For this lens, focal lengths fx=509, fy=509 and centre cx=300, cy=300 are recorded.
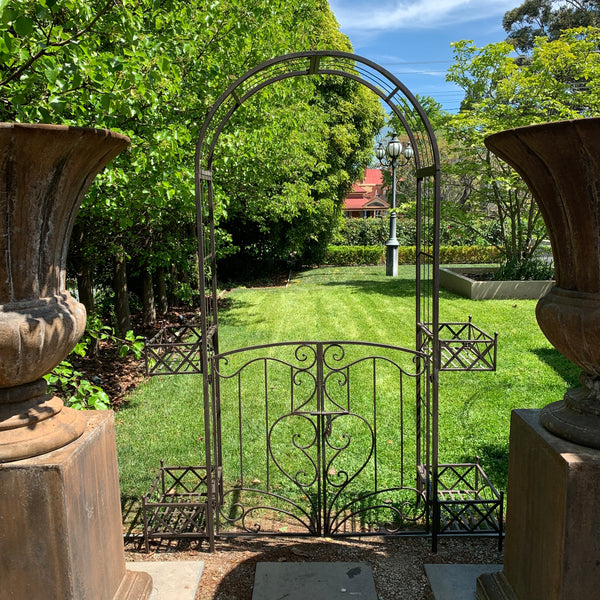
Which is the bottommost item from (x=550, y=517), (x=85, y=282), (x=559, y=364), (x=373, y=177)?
(x=559, y=364)

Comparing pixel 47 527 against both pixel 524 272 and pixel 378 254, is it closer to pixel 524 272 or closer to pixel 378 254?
pixel 524 272

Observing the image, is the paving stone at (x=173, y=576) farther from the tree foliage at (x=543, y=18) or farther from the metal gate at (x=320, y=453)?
the tree foliage at (x=543, y=18)

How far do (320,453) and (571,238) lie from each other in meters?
2.95

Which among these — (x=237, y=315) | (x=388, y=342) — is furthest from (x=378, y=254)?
(x=388, y=342)

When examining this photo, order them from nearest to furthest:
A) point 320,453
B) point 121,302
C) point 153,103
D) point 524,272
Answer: point 153,103, point 320,453, point 121,302, point 524,272

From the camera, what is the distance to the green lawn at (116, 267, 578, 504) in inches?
211

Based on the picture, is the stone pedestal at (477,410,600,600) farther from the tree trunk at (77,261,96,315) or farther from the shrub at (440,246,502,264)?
the shrub at (440,246,502,264)

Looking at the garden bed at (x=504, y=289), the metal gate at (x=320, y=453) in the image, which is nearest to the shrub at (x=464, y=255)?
the garden bed at (x=504, y=289)

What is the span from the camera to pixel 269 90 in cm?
754

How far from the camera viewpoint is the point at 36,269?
7.33 feet

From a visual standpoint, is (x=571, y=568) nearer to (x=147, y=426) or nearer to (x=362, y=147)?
(x=147, y=426)

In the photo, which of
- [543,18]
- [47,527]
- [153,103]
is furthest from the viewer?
[543,18]

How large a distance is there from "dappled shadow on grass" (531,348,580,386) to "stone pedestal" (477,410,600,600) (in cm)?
487

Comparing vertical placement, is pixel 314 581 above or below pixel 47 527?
below
